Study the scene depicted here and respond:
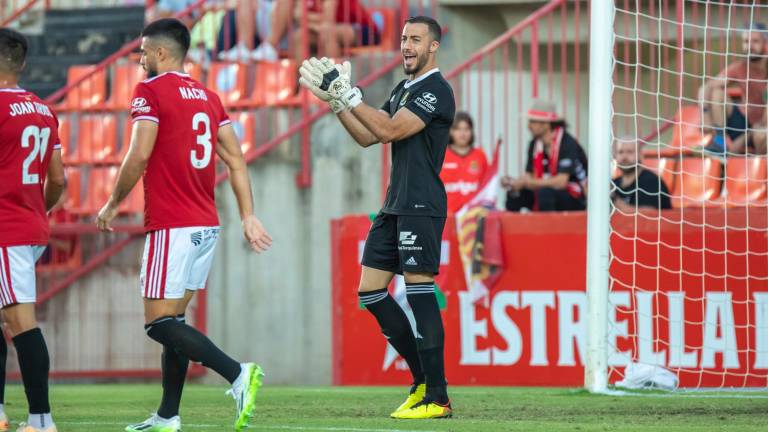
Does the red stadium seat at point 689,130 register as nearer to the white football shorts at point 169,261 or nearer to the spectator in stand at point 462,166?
the spectator in stand at point 462,166

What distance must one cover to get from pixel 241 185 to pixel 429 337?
4.12ft

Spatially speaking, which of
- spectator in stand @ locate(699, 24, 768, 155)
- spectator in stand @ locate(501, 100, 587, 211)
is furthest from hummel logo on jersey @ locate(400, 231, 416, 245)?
spectator in stand @ locate(699, 24, 768, 155)

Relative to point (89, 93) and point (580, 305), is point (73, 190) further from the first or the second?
point (580, 305)

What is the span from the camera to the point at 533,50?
1255cm

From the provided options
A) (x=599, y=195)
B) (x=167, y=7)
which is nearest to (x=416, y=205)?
(x=599, y=195)

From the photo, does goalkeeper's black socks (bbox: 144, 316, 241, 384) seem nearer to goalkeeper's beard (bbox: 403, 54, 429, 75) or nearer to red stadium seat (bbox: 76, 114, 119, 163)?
goalkeeper's beard (bbox: 403, 54, 429, 75)

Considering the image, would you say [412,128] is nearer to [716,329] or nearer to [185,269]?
[185,269]

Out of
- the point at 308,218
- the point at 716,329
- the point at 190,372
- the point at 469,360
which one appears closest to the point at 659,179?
the point at 716,329

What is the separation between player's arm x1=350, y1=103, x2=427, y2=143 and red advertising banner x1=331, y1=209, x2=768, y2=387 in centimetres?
379

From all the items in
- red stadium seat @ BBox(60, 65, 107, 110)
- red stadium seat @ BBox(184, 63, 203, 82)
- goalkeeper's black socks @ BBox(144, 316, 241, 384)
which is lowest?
goalkeeper's black socks @ BBox(144, 316, 241, 384)

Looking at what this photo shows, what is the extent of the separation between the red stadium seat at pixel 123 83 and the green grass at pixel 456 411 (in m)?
5.66

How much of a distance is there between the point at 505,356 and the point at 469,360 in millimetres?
306

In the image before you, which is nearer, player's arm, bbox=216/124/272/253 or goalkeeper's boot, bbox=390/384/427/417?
player's arm, bbox=216/124/272/253

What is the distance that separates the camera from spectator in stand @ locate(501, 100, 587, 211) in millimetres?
11539
